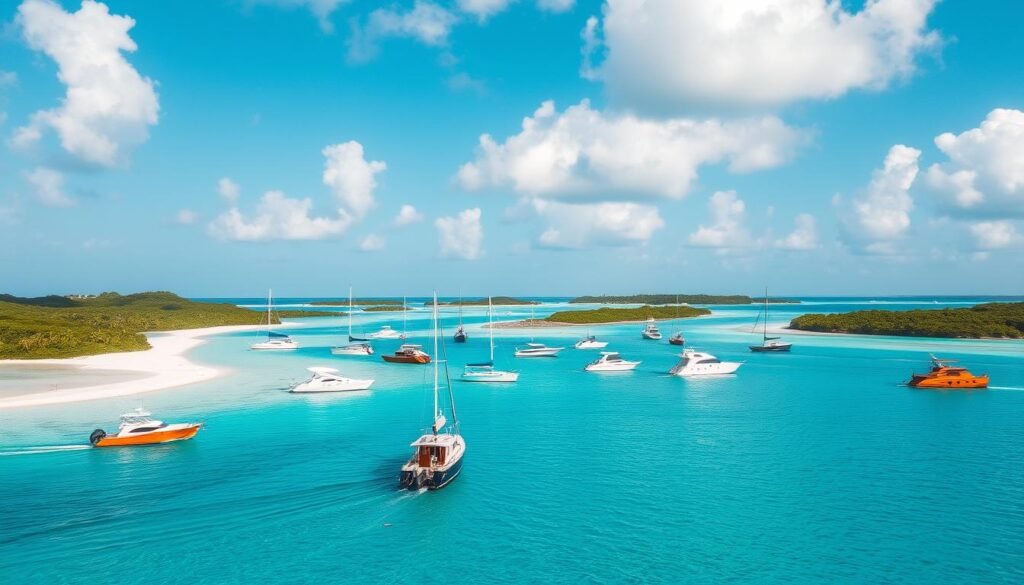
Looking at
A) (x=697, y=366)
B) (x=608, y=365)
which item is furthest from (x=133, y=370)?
(x=697, y=366)

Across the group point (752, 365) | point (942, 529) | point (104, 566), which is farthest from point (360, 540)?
point (752, 365)

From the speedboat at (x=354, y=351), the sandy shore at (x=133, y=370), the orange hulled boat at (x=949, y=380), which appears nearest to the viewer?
the sandy shore at (x=133, y=370)

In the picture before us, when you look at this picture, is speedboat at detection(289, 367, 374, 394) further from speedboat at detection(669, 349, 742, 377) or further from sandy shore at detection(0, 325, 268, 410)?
speedboat at detection(669, 349, 742, 377)

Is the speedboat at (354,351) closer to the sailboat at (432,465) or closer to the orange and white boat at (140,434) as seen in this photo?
the orange and white boat at (140,434)

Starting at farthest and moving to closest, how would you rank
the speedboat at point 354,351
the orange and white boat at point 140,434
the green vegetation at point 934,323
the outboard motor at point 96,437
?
1. the green vegetation at point 934,323
2. the speedboat at point 354,351
3. the orange and white boat at point 140,434
4. the outboard motor at point 96,437

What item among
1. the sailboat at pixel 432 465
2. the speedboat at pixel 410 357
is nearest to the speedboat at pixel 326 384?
the speedboat at pixel 410 357
